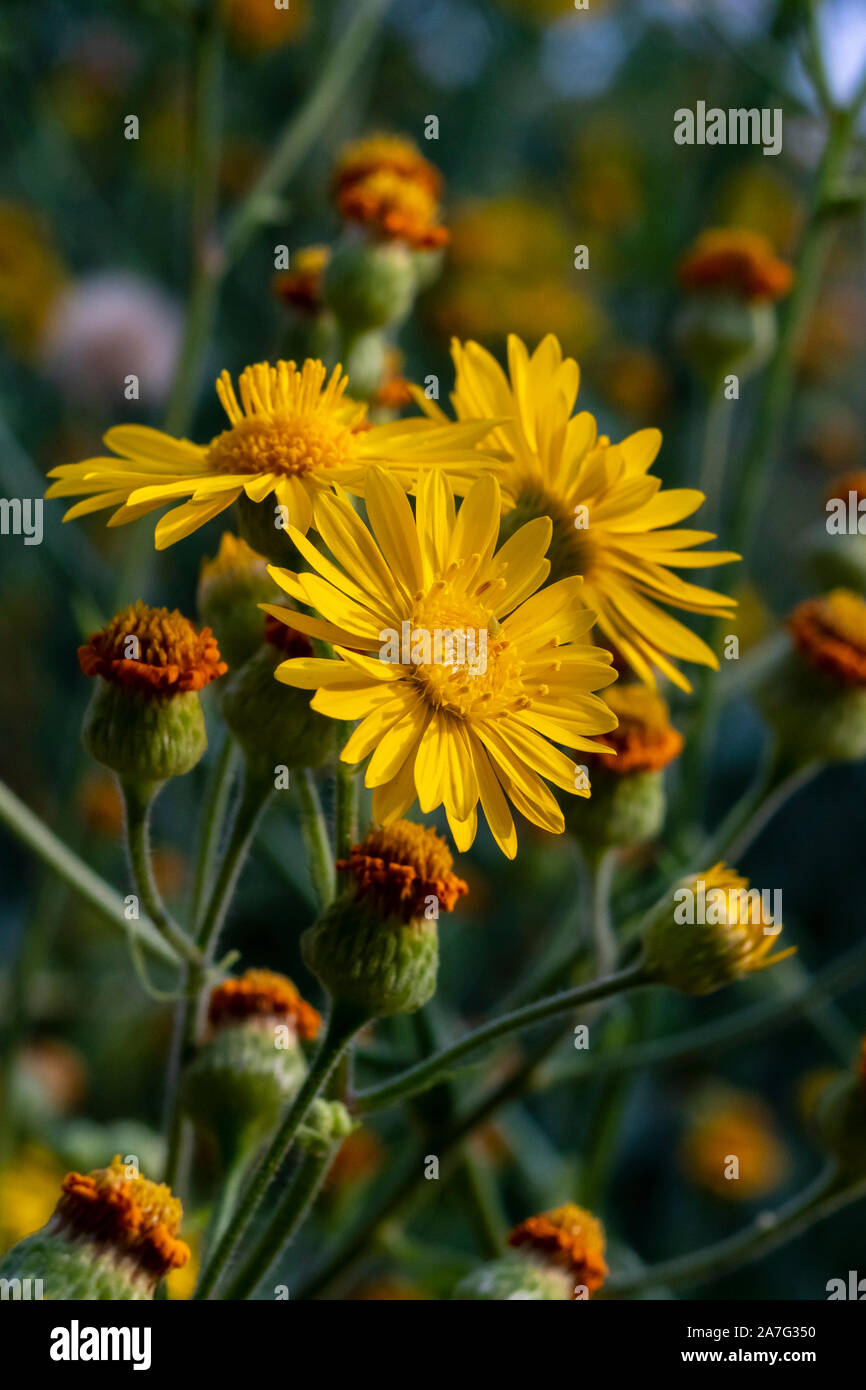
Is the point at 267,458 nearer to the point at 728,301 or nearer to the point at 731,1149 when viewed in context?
the point at 728,301

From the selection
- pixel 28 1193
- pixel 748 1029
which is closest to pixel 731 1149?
pixel 748 1029

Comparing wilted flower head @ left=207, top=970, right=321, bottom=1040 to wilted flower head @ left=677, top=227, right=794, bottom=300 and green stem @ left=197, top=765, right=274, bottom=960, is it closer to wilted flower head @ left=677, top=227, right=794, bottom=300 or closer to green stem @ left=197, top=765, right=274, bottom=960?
green stem @ left=197, top=765, right=274, bottom=960

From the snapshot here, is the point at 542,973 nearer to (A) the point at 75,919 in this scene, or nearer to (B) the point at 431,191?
(B) the point at 431,191

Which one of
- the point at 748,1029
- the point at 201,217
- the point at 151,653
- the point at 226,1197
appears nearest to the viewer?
the point at 151,653

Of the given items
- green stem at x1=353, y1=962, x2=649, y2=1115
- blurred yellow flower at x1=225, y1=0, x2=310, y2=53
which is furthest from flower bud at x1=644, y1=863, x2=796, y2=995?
blurred yellow flower at x1=225, y1=0, x2=310, y2=53

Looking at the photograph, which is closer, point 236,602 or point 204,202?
point 236,602

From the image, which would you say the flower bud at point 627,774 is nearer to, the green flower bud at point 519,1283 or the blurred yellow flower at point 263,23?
the green flower bud at point 519,1283

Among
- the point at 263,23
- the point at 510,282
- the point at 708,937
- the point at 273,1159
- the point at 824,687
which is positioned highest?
the point at 263,23
